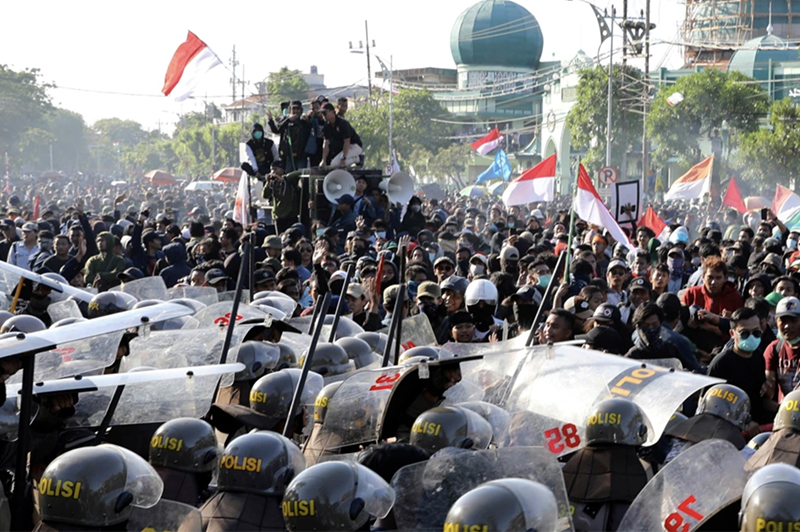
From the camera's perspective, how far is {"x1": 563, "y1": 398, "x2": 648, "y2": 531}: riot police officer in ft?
17.8

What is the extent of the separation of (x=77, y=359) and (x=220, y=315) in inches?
69.9

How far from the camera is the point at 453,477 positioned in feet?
14.8

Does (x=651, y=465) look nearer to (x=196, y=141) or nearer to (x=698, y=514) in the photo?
(x=698, y=514)

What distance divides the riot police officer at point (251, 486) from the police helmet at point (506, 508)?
103cm

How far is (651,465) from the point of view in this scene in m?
6.25

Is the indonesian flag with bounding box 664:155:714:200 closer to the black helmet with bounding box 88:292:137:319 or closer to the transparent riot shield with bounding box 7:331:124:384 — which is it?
the black helmet with bounding box 88:292:137:319

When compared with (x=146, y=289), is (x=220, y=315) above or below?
above

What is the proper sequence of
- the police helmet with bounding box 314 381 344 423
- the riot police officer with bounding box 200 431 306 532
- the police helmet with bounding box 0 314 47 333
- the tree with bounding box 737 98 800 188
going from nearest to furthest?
the riot police officer with bounding box 200 431 306 532 → the police helmet with bounding box 314 381 344 423 → the police helmet with bounding box 0 314 47 333 → the tree with bounding box 737 98 800 188

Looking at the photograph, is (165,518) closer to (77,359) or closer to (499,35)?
(77,359)

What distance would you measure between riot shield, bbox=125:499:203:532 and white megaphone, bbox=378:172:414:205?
14383 mm

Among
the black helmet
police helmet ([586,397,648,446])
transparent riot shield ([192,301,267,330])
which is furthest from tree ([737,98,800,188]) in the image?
police helmet ([586,397,648,446])

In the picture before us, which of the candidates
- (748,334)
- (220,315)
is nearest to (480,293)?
(220,315)

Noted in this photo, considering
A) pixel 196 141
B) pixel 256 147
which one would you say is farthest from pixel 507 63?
pixel 256 147

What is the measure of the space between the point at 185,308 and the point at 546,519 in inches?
96.4
